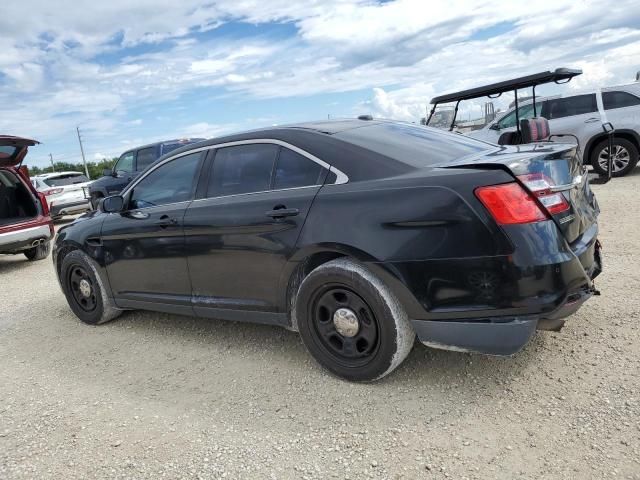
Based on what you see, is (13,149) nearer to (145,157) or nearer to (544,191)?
(145,157)

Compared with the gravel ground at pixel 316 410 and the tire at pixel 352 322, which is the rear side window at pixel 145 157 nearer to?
the gravel ground at pixel 316 410

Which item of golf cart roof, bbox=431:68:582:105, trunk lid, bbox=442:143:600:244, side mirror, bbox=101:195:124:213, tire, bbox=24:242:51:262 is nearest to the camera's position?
trunk lid, bbox=442:143:600:244

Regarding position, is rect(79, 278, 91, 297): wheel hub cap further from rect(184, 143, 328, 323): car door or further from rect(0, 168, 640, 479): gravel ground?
rect(184, 143, 328, 323): car door

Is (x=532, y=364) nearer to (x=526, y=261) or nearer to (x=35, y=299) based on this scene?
(x=526, y=261)

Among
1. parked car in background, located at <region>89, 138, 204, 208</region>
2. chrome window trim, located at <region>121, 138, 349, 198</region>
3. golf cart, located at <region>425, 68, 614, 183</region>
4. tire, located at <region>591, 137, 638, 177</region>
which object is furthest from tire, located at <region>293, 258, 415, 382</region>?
parked car in background, located at <region>89, 138, 204, 208</region>

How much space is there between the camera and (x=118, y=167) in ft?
44.3

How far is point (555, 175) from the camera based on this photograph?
2.73 meters

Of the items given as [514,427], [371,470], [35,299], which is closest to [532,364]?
[514,427]

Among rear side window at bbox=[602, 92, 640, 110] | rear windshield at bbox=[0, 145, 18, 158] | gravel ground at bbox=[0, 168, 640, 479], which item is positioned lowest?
gravel ground at bbox=[0, 168, 640, 479]

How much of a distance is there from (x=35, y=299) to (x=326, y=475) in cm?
494

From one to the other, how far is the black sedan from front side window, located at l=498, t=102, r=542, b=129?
7887mm

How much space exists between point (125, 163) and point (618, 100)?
11185 mm

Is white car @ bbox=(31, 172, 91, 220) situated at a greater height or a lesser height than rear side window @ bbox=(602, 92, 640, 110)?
lesser

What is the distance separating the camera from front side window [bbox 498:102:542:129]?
10.6 m
